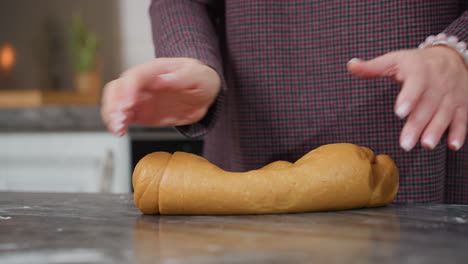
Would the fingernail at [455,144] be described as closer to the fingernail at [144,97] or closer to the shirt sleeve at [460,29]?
the shirt sleeve at [460,29]

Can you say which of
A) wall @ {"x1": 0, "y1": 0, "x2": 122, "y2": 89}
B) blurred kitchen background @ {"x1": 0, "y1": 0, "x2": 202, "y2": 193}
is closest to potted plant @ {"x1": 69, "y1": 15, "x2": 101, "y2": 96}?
blurred kitchen background @ {"x1": 0, "y1": 0, "x2": 202, "y2": 193}

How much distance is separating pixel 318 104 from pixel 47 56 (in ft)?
6.15

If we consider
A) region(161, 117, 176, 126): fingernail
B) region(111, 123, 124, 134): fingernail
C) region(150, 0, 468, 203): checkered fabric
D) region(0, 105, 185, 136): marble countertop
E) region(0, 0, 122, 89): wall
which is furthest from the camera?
region(0, 0, 122, 89): wall

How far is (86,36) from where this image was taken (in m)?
2.10

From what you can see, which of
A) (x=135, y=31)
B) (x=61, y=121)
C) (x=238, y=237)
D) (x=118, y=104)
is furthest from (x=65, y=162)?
(x=238, y=237)

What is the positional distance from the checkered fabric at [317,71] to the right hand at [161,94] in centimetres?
12

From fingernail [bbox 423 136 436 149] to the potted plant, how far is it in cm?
181

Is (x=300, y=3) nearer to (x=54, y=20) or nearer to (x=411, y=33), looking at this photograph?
(x=411, y=33)

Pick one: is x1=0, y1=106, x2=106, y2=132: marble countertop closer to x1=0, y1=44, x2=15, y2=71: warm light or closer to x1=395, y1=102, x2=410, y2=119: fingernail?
x1=0, y1=44, x2=15, y2=71: warm light

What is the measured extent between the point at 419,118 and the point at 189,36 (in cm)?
35

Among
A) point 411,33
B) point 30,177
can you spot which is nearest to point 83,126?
point 30,177

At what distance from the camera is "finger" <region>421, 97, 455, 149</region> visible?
47cm

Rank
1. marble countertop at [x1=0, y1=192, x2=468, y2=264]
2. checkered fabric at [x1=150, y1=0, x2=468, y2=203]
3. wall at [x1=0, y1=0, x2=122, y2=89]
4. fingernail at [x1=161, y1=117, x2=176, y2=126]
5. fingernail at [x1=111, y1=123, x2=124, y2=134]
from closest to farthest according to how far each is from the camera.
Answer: marble countertop at [x1=0, y1=192, x2=468, y2=264]
fingernail at [x1=111, y1=123, x2=124, y2=134]
fingernail at [x1=161, y1=117, x2=176, y2=126]
checkered fabric at [x1=150, y1=0, x2=468, y2=203]
wall at [x1=0, y1=0, x2=122, y2=89]

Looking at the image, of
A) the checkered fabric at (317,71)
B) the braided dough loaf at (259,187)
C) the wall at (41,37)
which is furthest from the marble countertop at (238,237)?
the wall at (41,37)
